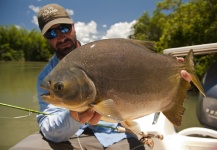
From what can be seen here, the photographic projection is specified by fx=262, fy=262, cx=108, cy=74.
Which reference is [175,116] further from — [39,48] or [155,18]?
[39,48]

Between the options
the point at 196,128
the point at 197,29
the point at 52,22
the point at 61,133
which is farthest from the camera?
the point at 197,29

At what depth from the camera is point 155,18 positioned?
3925 centimetres

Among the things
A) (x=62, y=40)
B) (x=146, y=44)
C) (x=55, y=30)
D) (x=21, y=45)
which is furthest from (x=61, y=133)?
(x=21, y=45)

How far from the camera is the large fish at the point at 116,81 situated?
1525 mm

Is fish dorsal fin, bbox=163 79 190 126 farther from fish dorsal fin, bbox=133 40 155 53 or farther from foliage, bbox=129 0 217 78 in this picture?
foliage, bbox=129 0 217 78

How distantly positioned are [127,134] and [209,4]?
41.2ft

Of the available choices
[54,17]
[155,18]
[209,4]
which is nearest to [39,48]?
[155,18]

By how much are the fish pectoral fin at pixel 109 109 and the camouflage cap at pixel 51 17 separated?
5.36ft

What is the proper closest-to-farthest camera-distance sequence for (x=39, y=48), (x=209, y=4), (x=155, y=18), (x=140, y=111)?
1. (x=140, y=111)
2. (x=209, y=4)
3. (x=155, y=18)
4. (x=39, y=48)

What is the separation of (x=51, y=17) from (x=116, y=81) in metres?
1.65

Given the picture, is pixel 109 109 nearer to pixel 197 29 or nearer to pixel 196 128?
pixel 196 128

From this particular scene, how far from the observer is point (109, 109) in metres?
1.47

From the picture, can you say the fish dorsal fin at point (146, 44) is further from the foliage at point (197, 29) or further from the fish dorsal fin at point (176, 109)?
the foliage at point (197, 29)

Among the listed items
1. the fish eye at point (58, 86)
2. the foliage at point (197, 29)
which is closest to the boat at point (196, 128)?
the fish eye at point (58, 86)
